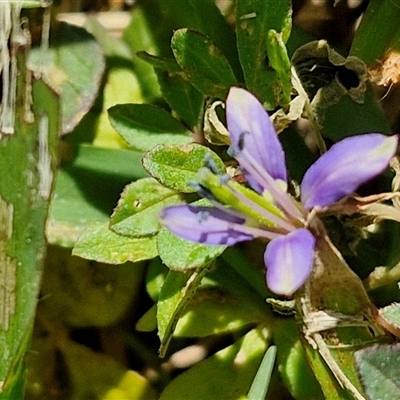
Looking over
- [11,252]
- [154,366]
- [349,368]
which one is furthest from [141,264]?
[349,368]

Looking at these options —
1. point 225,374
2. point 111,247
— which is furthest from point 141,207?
point 225,374

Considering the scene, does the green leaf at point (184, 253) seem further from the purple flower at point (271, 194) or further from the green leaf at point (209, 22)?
the green leaf at point (209, 22)

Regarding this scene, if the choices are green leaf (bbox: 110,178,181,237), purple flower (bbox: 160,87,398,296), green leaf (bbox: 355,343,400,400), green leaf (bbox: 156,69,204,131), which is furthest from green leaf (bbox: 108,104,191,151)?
green leaf (bbox: 355,343,400,400)

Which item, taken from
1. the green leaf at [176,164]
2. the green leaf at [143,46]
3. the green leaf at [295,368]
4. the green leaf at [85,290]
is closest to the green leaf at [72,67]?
the green leaf at [143,46]

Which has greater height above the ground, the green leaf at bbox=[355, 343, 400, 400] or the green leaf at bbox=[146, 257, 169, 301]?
the green leaf at bbox=[355, 343, 400, 400]

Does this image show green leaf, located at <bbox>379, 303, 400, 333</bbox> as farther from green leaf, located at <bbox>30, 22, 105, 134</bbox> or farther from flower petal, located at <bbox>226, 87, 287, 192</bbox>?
green leaf, located at <bbox>30, 22, 105, 134</bbox>

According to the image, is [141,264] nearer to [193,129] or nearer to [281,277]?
[193,129]

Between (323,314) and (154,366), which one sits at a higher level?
(323,314)
